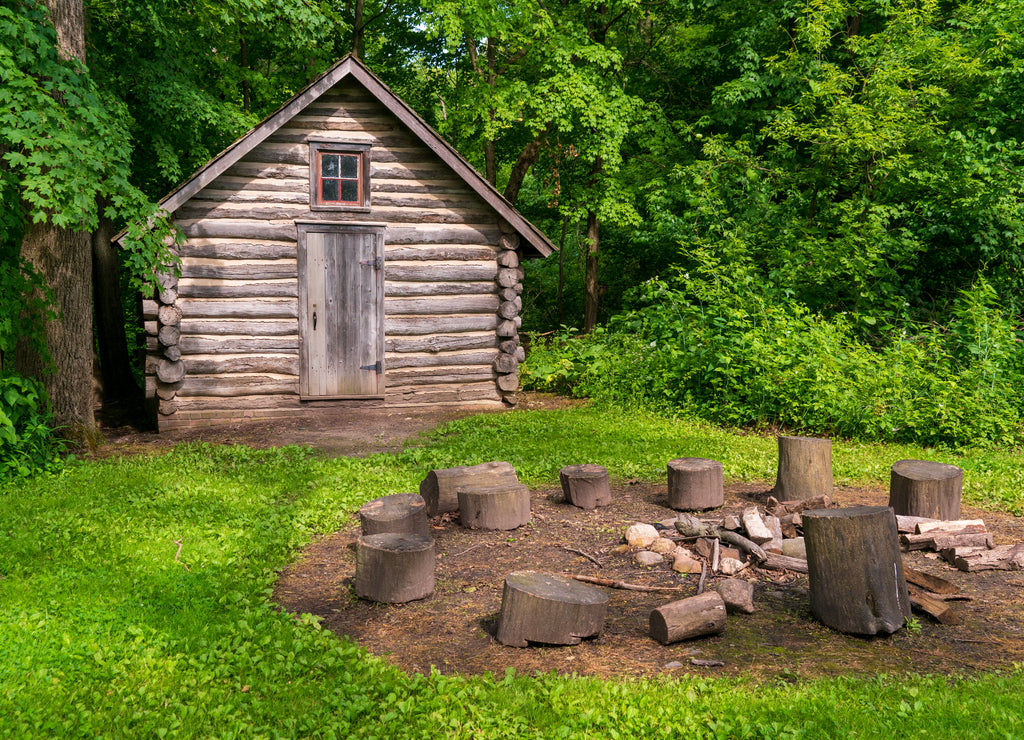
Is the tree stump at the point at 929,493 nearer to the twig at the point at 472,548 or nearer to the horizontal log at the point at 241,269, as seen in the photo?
the twig at the point at 472,548

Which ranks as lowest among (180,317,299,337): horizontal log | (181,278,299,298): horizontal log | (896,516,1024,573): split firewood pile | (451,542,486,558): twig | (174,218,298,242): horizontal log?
(451,542,486,558): twig

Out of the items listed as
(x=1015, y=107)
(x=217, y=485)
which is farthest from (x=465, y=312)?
(x=1015, y=107)

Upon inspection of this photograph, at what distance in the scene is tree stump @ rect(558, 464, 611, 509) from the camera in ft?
24.2

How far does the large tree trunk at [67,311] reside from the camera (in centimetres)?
924

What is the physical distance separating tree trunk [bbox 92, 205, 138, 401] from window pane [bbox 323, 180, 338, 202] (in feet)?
15.8

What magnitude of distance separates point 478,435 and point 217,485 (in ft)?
12.7

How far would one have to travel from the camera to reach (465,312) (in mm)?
13812

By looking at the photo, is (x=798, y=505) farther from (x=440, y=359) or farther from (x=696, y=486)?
(x=440, y=359)

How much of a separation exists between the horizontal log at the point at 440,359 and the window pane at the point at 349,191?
2641 millimetres

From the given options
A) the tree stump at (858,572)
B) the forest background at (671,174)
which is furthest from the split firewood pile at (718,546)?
the forest background at (671,174)

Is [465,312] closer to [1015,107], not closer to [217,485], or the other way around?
[217,485]

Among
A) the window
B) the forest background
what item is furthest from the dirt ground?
the window

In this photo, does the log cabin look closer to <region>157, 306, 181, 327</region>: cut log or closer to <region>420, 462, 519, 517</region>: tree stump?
<region>157, 306, 181, 327</region>: cut log

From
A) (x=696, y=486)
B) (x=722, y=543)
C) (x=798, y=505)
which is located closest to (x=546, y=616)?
(x=722, y=543)
